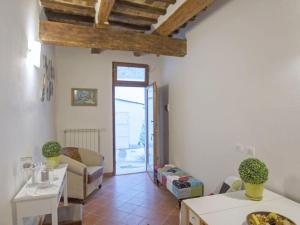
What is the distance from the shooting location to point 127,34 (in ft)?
10.5

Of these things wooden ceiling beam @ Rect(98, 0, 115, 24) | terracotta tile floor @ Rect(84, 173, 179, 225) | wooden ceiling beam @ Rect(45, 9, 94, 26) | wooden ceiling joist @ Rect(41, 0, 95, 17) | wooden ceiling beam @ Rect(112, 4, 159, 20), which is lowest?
terracotta tile floor @ Rect(84, 173, 179, 225)

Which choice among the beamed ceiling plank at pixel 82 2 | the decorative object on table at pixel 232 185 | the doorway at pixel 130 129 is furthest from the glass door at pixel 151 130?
the decorative object on table at pixel 232 185

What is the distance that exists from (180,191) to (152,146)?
152 cm

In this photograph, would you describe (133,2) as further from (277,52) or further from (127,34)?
(277,52)

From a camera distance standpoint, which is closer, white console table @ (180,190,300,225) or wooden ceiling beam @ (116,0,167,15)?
white console table @ (180,190,300,225)

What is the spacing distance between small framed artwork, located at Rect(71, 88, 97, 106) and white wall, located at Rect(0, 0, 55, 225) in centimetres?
191

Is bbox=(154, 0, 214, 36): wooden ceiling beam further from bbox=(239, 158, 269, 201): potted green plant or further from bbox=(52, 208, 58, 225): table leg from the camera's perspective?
bbox=(52, 208, 58, 225): table leg

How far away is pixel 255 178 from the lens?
1703 mm

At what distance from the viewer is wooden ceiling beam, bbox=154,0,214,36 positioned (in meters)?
2.45

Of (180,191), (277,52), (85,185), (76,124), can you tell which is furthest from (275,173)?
(76,124)

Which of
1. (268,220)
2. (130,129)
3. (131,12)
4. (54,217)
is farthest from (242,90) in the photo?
(130,129)

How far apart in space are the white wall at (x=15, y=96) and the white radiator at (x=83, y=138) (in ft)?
6.00

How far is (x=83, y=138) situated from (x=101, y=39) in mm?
2271

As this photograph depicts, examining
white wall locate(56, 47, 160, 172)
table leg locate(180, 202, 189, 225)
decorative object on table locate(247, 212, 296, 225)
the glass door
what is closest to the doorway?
white wall locate(56, 47, 160, 172)
